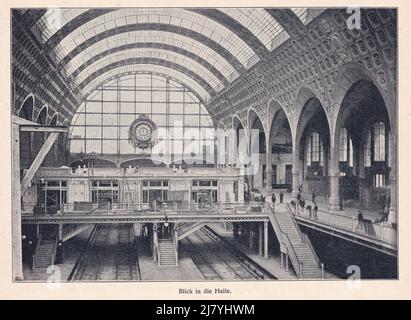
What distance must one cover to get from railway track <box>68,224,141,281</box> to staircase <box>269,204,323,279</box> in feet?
30.3

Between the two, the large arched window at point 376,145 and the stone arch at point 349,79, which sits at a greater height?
the stone arch at point 349,79

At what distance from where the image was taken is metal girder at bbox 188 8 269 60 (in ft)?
112

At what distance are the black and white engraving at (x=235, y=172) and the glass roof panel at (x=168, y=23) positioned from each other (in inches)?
5.1

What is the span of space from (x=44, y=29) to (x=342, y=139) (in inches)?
1001

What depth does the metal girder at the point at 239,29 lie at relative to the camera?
112 ft

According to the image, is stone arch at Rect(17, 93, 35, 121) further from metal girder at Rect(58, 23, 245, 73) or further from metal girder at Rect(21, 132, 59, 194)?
metal girder at Rect(21, 132, 59, 194)

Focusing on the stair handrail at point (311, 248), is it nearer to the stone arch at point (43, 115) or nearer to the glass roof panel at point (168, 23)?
the glass roof panel at point (168, 23)

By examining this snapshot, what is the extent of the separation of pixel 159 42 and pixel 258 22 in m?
16.8

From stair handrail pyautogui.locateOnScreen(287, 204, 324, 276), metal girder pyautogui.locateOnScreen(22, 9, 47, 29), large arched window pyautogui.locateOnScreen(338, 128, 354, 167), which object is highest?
metal girder pyautogui.locateOnScreen(22, 9, 47, 29)

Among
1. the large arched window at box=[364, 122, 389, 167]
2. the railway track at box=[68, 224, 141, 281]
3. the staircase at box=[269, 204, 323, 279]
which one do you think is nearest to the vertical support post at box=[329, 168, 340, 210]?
the staircase at box=[269, 204, 323, 279]

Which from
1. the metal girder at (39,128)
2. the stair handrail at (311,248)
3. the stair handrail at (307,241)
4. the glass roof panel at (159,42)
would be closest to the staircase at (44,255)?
the metal girder at (39,128)

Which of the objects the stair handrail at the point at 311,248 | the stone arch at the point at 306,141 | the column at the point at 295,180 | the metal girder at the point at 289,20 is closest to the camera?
the stair handrail at the point at 311,248

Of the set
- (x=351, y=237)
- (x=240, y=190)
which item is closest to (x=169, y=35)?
(x=240, y=190)
